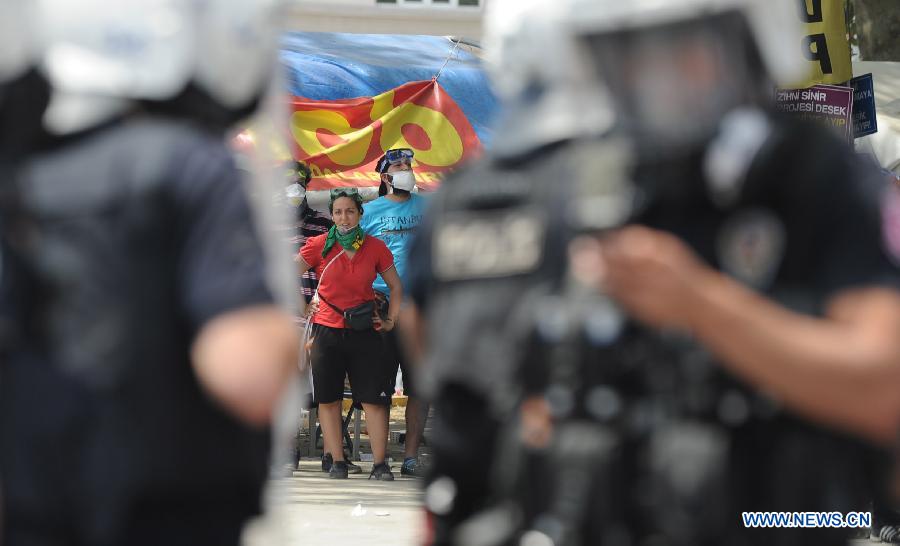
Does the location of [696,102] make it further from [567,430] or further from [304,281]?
[304,281]

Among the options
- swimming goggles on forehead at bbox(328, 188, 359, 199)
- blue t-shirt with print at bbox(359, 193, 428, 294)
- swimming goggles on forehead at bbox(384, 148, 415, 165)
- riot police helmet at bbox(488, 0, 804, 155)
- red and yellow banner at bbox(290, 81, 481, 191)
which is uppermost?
red and yellow banner at bbox(290, 81, 481, 191)

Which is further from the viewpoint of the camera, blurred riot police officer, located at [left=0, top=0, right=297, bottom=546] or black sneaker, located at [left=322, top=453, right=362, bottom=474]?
black sneaker, located at [left=322, top=453, right=362, bottom=474]

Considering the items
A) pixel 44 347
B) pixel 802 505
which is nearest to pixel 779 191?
pixel 802 505

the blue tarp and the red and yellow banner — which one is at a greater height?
the blue tarp

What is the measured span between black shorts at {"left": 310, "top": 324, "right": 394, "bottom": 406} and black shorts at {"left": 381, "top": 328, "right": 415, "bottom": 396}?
44mm

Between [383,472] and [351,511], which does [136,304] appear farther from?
[383,472]

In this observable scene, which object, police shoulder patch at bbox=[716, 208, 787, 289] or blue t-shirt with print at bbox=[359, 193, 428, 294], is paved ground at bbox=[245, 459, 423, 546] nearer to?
blue t-shirt with print at bbox=[359, 193, 428, 294]

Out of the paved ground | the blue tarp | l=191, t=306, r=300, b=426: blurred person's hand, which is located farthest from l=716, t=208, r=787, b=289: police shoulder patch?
the blue tarp

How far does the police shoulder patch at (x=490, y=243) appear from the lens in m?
2.52

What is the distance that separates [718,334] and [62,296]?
92 cm

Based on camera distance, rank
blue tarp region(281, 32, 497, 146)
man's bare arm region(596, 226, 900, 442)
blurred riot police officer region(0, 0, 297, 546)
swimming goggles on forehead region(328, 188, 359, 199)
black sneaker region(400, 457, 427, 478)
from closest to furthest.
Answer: man's bare arm region(596, 226, 900, 442), blurred riot police officer region(0, 0, 297, 546), swimming goggles on forehead region(328, 188, 359, 199), black sneaker region(400, 457, 427, 478), blue tarp region(281, 32, 497, 146)

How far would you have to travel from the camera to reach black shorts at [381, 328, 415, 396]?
12.3 meters

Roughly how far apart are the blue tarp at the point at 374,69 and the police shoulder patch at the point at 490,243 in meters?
12.6

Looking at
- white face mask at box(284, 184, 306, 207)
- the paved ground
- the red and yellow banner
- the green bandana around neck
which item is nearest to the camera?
the paved ground
